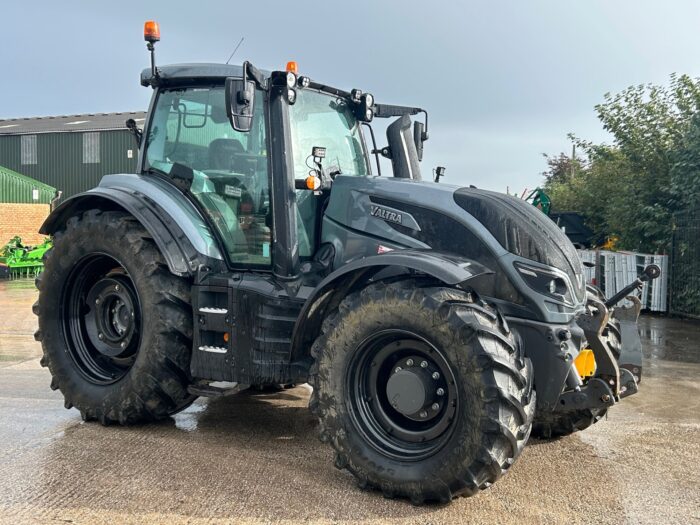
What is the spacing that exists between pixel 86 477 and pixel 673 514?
3.32 meters

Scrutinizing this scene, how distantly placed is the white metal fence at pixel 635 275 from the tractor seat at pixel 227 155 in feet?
31.5

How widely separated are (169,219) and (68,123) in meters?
36.7

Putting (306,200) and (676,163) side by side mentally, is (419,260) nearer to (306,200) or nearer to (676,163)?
(306,200)

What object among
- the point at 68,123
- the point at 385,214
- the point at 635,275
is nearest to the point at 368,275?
the point at 385,214

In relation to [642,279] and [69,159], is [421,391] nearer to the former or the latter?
[642,279]

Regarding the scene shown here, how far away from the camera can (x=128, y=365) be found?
5.50 m

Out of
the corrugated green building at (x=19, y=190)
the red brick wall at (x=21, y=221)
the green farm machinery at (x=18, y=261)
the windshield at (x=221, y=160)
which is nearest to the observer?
the windshield at (x=221, y=160)

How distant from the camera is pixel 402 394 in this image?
3.97 metres

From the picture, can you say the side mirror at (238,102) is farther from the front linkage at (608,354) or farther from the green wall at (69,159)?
the green wall at (69,159)

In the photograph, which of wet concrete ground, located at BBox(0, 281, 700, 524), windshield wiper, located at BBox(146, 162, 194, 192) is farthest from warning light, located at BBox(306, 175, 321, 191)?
wet concrete ground, located at BBox(0, 281, 700, 524)

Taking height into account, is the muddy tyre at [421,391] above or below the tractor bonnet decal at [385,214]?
below

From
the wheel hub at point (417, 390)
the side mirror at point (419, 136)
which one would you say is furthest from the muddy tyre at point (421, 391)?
the side mirror at point (419, 136)

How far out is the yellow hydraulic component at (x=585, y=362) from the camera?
13.8ft

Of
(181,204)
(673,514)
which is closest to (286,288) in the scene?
(181,204)
